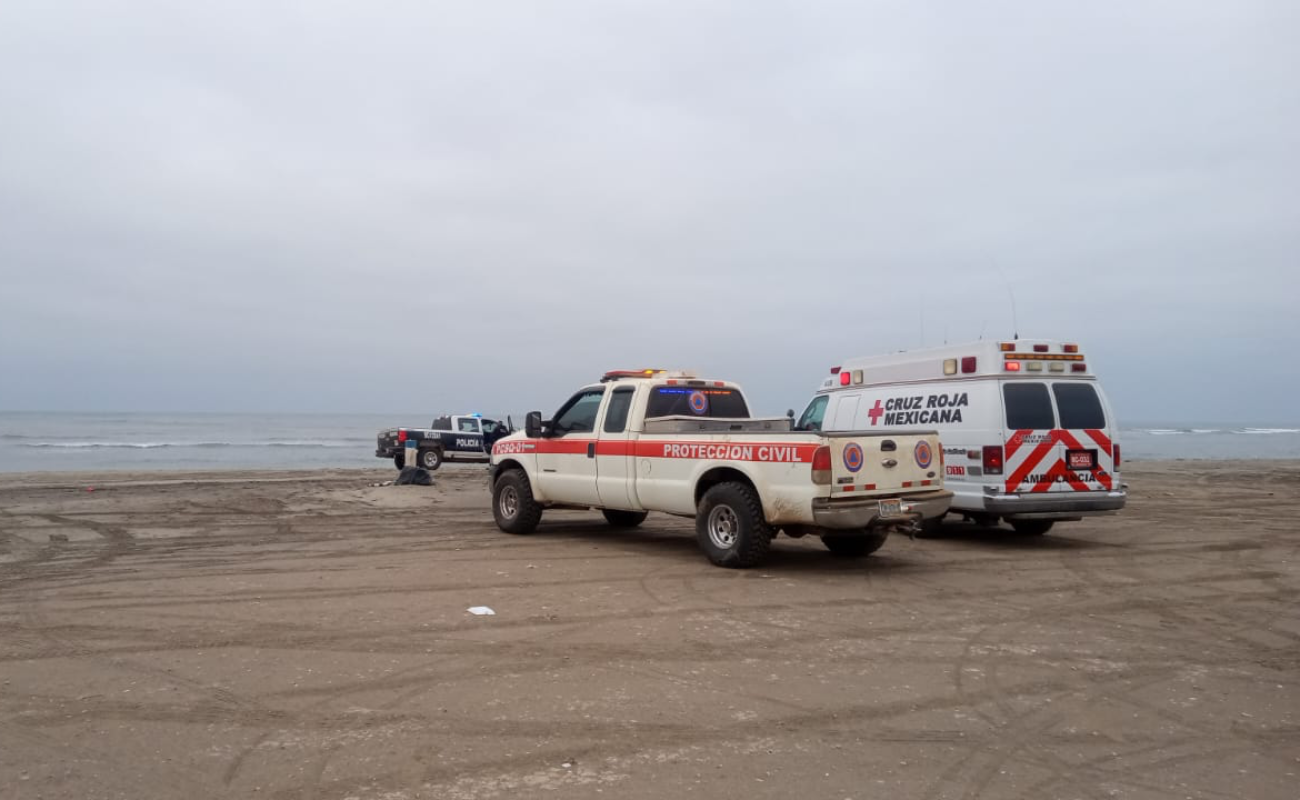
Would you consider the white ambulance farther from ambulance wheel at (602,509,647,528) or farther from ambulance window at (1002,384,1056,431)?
ambulance wheel at (602,509,647,528)

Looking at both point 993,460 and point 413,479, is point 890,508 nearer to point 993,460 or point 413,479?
point 993,460

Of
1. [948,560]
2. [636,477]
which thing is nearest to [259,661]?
[636,477]

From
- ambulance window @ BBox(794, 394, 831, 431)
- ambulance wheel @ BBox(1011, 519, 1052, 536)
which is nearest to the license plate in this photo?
ambulance wheel @ BBox(1011, 519, 1052, 536)

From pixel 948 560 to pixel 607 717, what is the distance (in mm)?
6484

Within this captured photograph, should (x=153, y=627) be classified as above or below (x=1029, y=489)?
below

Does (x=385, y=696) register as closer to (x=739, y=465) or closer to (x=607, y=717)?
(x=607, y=717)

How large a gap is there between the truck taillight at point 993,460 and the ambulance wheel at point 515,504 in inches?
217

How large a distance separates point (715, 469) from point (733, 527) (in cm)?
61

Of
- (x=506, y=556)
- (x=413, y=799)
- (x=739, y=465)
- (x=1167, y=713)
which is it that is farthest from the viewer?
(x=506, y=556)

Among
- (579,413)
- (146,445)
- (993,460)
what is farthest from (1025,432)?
(146,445)

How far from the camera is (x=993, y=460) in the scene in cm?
1063

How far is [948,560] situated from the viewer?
33.0ft

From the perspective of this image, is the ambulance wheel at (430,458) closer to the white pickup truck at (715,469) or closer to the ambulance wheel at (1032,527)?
the white pickup truck at (715,469)

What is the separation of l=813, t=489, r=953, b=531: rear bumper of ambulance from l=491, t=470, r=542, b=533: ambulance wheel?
14.9 feet
